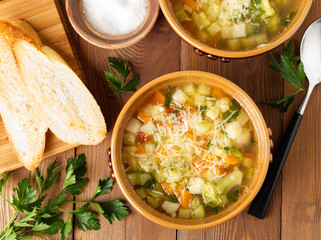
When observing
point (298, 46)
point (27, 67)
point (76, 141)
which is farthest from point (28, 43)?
point (298, 46)

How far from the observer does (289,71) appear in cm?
→ 209

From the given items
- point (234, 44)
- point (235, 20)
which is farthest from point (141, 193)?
point (235, 20)

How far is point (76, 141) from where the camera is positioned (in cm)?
216

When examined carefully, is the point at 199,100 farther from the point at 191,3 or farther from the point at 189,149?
the point at 191,3

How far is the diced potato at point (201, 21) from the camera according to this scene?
77.0 inches

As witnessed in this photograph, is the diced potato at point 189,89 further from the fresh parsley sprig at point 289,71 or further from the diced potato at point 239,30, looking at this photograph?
the fresh parsley sprig at point 289,71

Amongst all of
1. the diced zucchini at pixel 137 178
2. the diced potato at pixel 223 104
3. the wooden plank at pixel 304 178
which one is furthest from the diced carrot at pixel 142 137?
the wooden plank at pixel 304 178

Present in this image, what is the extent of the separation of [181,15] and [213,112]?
532mm

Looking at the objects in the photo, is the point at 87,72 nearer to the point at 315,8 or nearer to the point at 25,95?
the point at 25,95

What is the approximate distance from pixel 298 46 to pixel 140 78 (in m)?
0.94

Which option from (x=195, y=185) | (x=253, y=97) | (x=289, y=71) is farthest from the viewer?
(x=253, y=97)

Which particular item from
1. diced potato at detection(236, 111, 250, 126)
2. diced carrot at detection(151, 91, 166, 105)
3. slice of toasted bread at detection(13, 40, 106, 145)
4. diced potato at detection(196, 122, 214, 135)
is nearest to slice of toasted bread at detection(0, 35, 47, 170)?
slice of toasted bread at detection(13, 40, 106, 145)

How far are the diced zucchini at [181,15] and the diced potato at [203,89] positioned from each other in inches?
14.1

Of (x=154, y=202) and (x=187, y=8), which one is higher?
(x=187, y=8)
